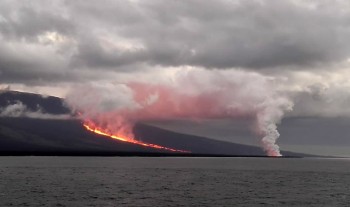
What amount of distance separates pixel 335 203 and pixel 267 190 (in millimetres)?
27800

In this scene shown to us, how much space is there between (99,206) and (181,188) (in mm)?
43660

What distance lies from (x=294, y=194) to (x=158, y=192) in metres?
34.7

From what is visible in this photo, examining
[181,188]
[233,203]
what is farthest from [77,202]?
[181,188]

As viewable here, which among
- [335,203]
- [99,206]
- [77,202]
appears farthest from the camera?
[335,203]

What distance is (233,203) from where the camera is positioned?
316 feet

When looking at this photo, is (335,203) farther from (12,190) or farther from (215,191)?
(12,190)

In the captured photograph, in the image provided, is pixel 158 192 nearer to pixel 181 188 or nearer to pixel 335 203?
pixel 181 188

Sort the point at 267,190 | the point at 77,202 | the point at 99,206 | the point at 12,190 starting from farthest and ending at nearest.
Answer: the point at 267,190, the point at 12,190, the point at 77,202, the point at 99,206

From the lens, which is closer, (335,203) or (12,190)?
(335,203)

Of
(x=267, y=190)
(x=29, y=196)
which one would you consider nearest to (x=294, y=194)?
(x=267, y=190)

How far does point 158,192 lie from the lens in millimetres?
115938

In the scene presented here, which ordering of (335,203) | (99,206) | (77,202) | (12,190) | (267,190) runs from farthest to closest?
(267,190) < (12,190) < (335,203) < (77,202) < (99,206)

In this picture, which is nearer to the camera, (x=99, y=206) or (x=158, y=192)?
(x=99, y=206)

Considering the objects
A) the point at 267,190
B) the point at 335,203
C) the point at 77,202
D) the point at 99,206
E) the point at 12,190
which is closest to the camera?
the point at 99,206
